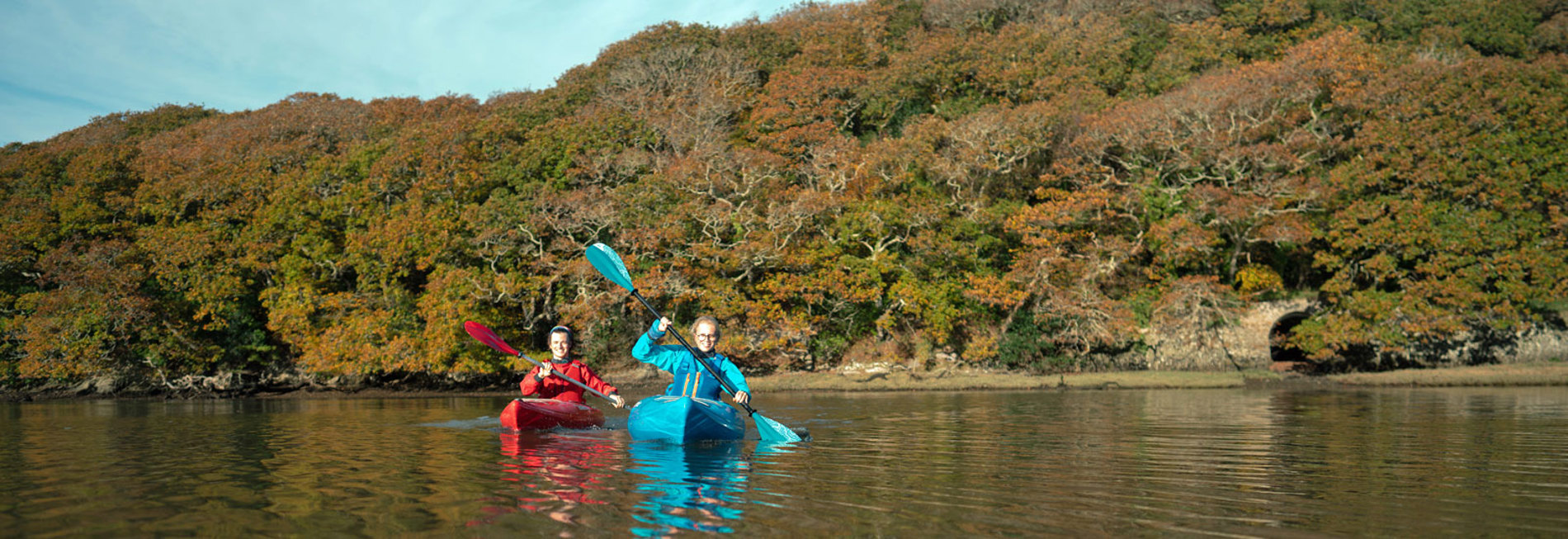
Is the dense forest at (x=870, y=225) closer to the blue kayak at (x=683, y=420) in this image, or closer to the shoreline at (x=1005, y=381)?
the shoreline at (x=1005, y=381)

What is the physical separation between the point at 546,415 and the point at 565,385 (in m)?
1.01

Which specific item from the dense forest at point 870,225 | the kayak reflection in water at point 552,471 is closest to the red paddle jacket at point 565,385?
the kayak reflection in water at point 552,471

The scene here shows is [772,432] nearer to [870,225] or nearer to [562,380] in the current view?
[562,380]

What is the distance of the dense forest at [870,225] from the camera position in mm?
24062

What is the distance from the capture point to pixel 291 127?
3403cm

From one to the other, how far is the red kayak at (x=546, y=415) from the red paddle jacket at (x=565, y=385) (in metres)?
0.17

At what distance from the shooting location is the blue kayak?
343 inches

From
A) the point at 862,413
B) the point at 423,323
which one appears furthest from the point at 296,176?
the point at 862,413

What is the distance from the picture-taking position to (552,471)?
7.08 m

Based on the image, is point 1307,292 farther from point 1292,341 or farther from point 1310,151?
point 1310,151

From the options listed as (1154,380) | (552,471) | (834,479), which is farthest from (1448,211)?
(552,471)

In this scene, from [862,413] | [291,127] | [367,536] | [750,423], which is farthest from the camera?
[291,127]

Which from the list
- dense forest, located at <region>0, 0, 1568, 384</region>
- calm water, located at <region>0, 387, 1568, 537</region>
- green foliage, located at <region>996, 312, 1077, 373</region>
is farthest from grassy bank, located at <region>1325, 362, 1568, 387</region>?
calm water, located at <region>0, 387, 1568, 537</region>

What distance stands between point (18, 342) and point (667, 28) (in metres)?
24.2
